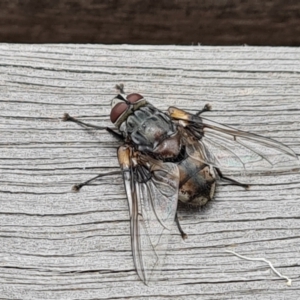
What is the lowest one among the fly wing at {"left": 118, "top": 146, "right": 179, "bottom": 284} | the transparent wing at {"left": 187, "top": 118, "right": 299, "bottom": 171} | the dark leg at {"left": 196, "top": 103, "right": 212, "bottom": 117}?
the fly wing at {"left": 118, "top": 146, "right": 179, "bottom": 284}

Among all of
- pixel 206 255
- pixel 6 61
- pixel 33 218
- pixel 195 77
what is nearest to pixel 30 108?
pixel 6 61

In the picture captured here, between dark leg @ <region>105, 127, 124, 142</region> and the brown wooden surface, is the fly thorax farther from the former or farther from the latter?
the brown wooden surface

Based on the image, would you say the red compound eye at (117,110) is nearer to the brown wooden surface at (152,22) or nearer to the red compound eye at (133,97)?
the red compound eye at (133,97)

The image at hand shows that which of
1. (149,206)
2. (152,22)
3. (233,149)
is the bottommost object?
(149,206)

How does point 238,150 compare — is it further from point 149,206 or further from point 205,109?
point 149,206

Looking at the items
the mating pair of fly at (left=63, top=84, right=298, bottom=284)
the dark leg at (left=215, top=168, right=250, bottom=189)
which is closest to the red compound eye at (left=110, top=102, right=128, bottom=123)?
the mating pair of fly at (left=63, top=84, right=298, bottom=284)

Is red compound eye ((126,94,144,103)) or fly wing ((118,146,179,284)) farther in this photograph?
red compound eye ((126,94,144,103))

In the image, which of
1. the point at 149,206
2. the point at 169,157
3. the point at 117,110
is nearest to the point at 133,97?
the point at 117,110
